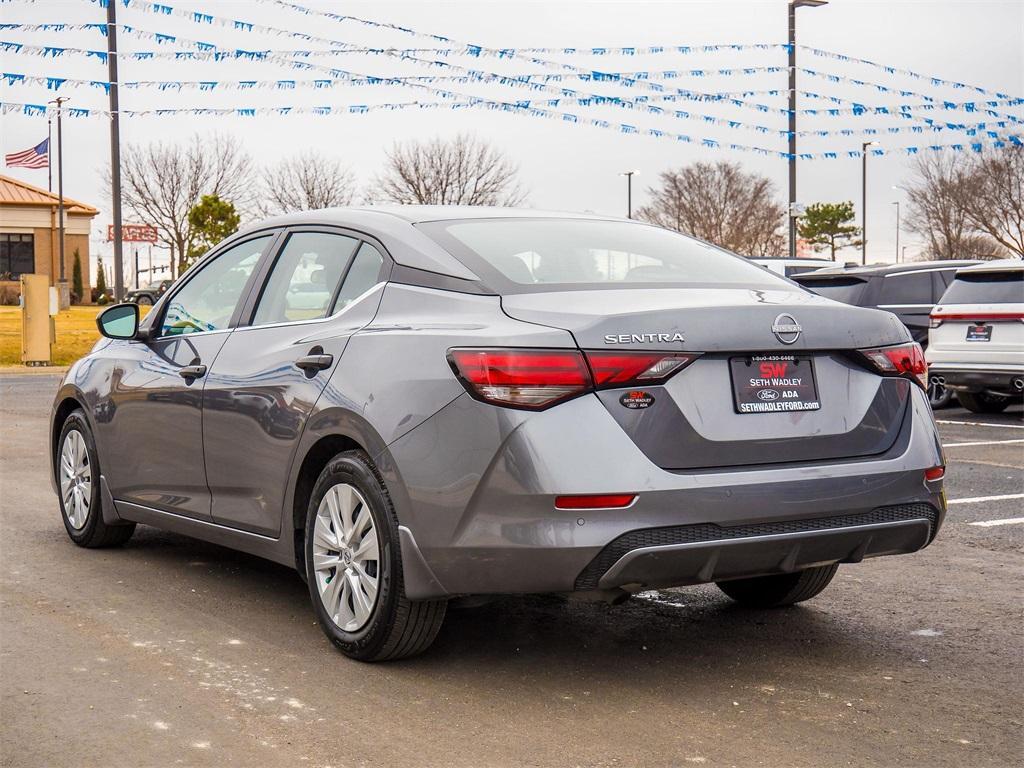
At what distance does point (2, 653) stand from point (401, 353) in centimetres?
183

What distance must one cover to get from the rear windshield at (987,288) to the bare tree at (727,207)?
51296mm

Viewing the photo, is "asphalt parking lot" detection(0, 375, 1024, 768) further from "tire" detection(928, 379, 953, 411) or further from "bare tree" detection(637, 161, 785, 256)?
"bare tree" detection(637, 161, 785, 256)

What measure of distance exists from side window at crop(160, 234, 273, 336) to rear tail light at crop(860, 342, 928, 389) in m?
2.59

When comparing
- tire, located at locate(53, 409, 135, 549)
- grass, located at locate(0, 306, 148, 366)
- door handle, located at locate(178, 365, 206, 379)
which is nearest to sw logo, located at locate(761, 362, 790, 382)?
door handle, located at locate(178, 365, 206, 379)

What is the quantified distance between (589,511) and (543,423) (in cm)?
30

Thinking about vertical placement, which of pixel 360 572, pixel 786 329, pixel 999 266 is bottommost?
pixel 360 572

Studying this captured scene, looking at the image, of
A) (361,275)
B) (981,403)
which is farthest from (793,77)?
(361,275)

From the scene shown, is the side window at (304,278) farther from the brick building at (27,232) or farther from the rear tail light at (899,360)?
the brick building at (27,232)

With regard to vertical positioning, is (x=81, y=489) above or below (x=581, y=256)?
below

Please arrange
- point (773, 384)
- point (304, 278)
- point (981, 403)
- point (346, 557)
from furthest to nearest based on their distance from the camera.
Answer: point (981, 403) < point (304, 278) < point (346, 557) < point (773, 384)

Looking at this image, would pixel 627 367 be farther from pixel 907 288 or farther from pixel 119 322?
pixel 907 288

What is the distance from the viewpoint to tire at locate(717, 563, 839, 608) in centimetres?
530

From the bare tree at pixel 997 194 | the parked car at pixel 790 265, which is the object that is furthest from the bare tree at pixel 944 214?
the parked car at pixel 790 265

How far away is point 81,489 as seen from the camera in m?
6.63
